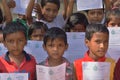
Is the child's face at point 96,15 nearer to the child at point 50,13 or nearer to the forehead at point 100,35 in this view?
the child at point 50,13

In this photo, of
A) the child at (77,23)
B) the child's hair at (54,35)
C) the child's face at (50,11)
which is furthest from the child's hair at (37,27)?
the child's hair at (54,35)

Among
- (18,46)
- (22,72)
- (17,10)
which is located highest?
(17,10)

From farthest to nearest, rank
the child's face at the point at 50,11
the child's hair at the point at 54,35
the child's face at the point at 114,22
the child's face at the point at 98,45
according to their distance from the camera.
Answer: the child's face at the point at 50,11 < the child's face at the point at 114,22 < the child's hair at the point at 54,35 < the child's face at the point at 98,45

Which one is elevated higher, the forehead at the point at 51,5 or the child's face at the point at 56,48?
the forehead at the point at 51,5

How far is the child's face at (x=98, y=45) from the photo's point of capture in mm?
2541

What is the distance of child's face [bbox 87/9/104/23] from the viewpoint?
11.7ft

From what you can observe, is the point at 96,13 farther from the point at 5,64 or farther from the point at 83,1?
the point at 5,64

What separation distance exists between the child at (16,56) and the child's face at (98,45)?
52 centimetres

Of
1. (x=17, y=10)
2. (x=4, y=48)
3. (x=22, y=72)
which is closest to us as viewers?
(x=22, y=72)

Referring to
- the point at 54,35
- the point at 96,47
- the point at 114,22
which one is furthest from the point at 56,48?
the point at 114,22

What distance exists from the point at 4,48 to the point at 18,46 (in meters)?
0.33

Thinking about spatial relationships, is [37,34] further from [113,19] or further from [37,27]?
[113,19]

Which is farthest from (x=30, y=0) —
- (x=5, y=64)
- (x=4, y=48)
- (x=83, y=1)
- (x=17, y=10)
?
(x=5, y=64)

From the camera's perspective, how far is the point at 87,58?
8.66 ft
